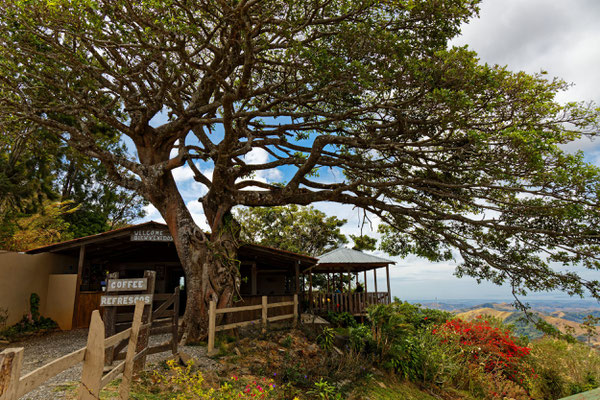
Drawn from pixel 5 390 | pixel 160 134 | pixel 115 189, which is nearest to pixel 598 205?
pixel 5 390

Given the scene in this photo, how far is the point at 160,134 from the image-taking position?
39.2ft

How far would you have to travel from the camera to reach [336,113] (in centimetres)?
997

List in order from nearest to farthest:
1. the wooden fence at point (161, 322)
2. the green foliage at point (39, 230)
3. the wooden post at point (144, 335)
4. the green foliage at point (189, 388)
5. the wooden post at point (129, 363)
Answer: the wooden post at point (129, 363) → the green foliage at point (189, 388) → the wooden post at point (144, 335) → the wooden fence at point (161, 322) → the green foliage at point (39, 230)

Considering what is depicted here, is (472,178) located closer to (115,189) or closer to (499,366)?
(499,366)

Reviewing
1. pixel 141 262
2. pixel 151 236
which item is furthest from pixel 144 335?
pixel 141 262

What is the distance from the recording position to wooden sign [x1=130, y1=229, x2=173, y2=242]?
537 inches

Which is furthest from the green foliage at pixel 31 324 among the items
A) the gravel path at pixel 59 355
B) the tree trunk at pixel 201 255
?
the tree trunk at pixel 201 255

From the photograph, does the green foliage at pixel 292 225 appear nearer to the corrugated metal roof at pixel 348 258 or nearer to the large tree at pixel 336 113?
the corrugated metal roof at pixel 348 258

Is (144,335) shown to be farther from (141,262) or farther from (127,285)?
(141,262)

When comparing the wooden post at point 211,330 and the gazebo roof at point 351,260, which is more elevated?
the gazebo roof at point 351,260

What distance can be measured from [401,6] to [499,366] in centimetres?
1042

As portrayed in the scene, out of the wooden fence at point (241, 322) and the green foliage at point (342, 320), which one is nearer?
the wooden fence at point (241, 322)

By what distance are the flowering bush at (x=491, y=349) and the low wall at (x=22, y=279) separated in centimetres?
1572

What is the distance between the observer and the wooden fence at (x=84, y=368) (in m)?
2.43
